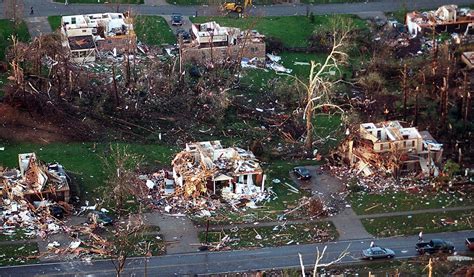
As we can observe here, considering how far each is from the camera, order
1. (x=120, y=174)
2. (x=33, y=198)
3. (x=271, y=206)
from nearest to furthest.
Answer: (x=33, y=198) < (x=120, y=174) < (x=271, y=206)

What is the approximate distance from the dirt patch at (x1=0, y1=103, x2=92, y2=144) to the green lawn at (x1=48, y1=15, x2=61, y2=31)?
16.1 m

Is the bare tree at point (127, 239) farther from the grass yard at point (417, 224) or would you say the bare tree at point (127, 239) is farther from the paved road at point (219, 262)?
the grass yard at point (417, 224)

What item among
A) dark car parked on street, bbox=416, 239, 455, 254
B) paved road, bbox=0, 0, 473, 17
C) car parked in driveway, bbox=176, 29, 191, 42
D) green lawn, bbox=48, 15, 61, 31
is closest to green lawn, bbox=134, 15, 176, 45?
car parked in driveway, bbox=176, 29, 191, 42

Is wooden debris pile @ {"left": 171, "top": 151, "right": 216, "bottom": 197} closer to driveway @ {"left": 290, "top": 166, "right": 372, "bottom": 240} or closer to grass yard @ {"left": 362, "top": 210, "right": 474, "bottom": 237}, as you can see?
driveway @ {"left": 290, "top": 166, "right": 372, "bottom": 240}

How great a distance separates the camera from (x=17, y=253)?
52.8m

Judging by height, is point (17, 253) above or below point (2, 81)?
below

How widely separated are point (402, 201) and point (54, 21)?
3495 centimetres

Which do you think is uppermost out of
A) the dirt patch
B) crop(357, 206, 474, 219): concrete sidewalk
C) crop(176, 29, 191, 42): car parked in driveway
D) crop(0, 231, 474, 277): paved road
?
crop(176, 29, 191, 42): car parked in driveway

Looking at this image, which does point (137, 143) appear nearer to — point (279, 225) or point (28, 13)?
point (279, 225)

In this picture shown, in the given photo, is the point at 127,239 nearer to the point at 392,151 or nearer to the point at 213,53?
the point at 392,151

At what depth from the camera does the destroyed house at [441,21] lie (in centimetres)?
8212

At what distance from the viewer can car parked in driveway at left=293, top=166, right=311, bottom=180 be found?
6075cm

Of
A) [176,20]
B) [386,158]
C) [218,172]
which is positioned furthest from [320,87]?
[176,20]

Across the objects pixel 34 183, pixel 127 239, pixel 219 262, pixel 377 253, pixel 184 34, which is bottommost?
pixel 219 262
